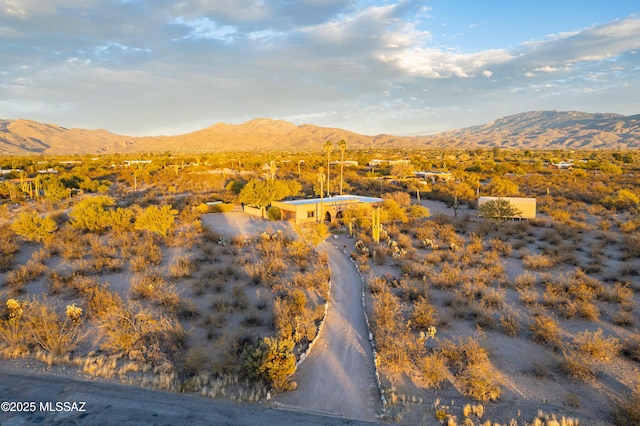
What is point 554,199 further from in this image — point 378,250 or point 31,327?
point 31,327

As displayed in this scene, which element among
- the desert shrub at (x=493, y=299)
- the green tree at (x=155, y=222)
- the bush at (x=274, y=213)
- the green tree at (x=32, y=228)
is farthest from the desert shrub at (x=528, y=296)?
the green tree at (x=32, y=228)

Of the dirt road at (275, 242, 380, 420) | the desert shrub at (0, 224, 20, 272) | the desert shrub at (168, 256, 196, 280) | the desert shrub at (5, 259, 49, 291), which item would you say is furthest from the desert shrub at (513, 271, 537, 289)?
the desert shrub at (0, 224, 20, 272)

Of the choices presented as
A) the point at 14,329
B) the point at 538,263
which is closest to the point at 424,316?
the point at 538,263

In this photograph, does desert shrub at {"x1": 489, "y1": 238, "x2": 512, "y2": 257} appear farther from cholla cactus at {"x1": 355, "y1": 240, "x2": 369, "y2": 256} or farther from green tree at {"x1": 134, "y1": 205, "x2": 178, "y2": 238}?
green tree at {"x1": 134, "y1": 205, "x2": 178, "y2": 238}

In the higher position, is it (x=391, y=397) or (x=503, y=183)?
(x=503, y=183)

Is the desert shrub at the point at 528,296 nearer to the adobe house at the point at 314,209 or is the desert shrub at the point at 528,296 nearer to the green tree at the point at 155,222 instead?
the adobe house at the point at 314,209

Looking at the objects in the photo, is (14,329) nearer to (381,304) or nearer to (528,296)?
(381,304)

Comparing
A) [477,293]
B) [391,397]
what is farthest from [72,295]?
[477,293]
